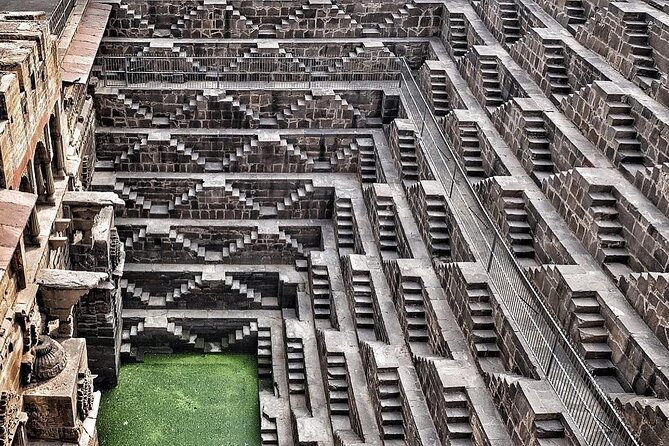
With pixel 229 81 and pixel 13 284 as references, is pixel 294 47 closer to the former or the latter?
pixel 229 81

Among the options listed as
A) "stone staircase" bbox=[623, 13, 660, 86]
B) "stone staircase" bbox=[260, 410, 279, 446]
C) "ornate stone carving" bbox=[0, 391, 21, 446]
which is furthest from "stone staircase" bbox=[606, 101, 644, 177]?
"ornate stone carving" bbox=[0, 391, 21, 446]

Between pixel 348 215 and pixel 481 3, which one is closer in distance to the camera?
pixel 348 215

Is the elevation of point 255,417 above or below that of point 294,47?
below

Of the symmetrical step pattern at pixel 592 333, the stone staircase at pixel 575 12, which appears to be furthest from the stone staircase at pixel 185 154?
the symmetrical step pattern at pixel 592 333

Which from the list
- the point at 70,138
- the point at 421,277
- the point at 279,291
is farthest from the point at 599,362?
the point at 70,138

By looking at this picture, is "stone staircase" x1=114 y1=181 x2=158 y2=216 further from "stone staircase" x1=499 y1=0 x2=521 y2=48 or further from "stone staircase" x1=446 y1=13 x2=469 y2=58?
"stone staircase" x1=499 y1=0 x2=521 y2=48

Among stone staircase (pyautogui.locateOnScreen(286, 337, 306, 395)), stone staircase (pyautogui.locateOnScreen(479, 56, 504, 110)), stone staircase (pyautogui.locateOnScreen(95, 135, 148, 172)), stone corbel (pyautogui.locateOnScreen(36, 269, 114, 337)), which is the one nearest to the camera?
stone corbel (pyautogui.locateOnScreen(36, 269, 114, 337))
